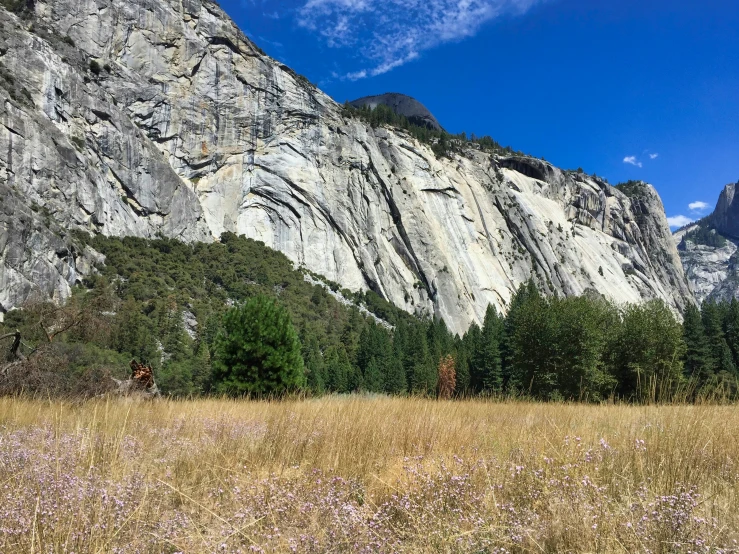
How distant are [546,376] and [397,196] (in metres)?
70.7

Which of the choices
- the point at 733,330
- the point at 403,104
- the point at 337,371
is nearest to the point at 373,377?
the point at 337,371

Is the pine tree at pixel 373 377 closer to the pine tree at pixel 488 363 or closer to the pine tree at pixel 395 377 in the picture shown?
the pine tree at pixel 395 377

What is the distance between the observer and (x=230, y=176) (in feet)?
270

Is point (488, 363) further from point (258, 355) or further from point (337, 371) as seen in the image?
point (258, 355)

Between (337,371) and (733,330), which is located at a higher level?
(733,330)

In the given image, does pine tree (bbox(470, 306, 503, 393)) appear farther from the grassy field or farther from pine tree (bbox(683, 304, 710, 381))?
the grassy field

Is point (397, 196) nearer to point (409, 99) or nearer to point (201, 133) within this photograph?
point (201, 133)

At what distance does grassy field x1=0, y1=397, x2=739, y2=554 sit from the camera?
2.32 meters

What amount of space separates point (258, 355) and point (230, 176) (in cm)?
6946

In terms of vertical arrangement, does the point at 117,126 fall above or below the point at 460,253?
above

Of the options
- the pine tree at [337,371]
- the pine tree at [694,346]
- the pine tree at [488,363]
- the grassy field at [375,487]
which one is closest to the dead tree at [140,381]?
the grassy field at [375,487]

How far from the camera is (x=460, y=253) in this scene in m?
92.9

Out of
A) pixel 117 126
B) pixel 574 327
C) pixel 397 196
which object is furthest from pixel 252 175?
pixel 574 327

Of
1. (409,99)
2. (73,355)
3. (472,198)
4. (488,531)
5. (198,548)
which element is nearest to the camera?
(198,548)
